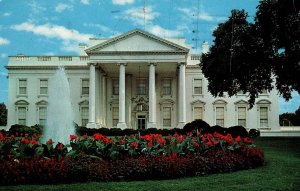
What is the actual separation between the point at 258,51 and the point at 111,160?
2176 centimetres

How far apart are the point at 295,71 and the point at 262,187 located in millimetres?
20431

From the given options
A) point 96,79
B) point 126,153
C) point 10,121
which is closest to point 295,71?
point 126,153

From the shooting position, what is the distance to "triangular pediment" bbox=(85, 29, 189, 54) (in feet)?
149

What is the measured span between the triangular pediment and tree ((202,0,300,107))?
1058 cm

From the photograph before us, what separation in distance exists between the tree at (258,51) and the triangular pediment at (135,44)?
1058cm

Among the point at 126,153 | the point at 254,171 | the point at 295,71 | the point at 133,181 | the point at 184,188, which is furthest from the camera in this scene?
the point at 295,71

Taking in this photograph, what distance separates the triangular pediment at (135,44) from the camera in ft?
149

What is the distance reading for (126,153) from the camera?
42.7ft

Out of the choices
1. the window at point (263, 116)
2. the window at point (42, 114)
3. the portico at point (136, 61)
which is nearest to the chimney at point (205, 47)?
the portico at point (136, 61)

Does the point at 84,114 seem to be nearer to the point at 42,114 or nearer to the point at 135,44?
the point at 42,114

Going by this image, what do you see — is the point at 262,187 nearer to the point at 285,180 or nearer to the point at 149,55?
the point at 285,180

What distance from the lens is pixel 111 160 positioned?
12.5m

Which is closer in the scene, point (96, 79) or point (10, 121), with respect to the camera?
point (96, 79)

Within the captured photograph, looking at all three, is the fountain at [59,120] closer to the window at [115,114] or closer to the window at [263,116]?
the window at [115,114]
